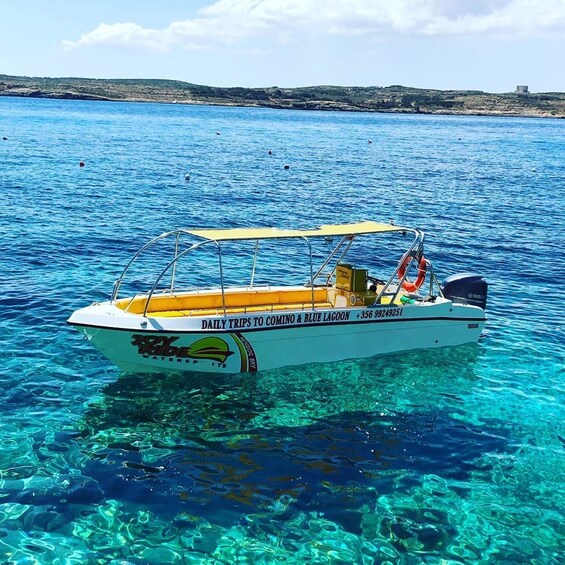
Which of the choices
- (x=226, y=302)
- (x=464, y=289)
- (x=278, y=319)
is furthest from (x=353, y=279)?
(x=464, y=289)

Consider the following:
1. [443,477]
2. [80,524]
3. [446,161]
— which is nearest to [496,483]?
[443,477]

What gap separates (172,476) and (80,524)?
1914 mm

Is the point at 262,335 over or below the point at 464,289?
below

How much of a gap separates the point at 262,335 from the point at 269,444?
3159 mm

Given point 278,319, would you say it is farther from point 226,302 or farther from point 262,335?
point 226,302

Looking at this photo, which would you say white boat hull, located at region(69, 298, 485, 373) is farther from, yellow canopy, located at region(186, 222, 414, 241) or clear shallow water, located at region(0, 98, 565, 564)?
yellow canopy, located at region(186, 222, 414, 241)

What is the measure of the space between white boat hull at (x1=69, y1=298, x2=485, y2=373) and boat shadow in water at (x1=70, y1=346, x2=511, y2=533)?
48 cm

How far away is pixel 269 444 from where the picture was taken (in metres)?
13.7

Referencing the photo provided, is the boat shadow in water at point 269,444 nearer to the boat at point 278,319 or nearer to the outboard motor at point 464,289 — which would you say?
the boat at point 278,319

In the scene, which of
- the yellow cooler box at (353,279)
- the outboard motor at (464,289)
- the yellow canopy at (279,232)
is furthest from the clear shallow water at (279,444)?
the yellow canopy at (279,232)

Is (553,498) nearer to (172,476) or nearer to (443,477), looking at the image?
(443,477)

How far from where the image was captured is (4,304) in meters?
20.8

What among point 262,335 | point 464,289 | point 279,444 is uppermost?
point 464,289

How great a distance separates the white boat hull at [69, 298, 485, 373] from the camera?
50.0 ft
